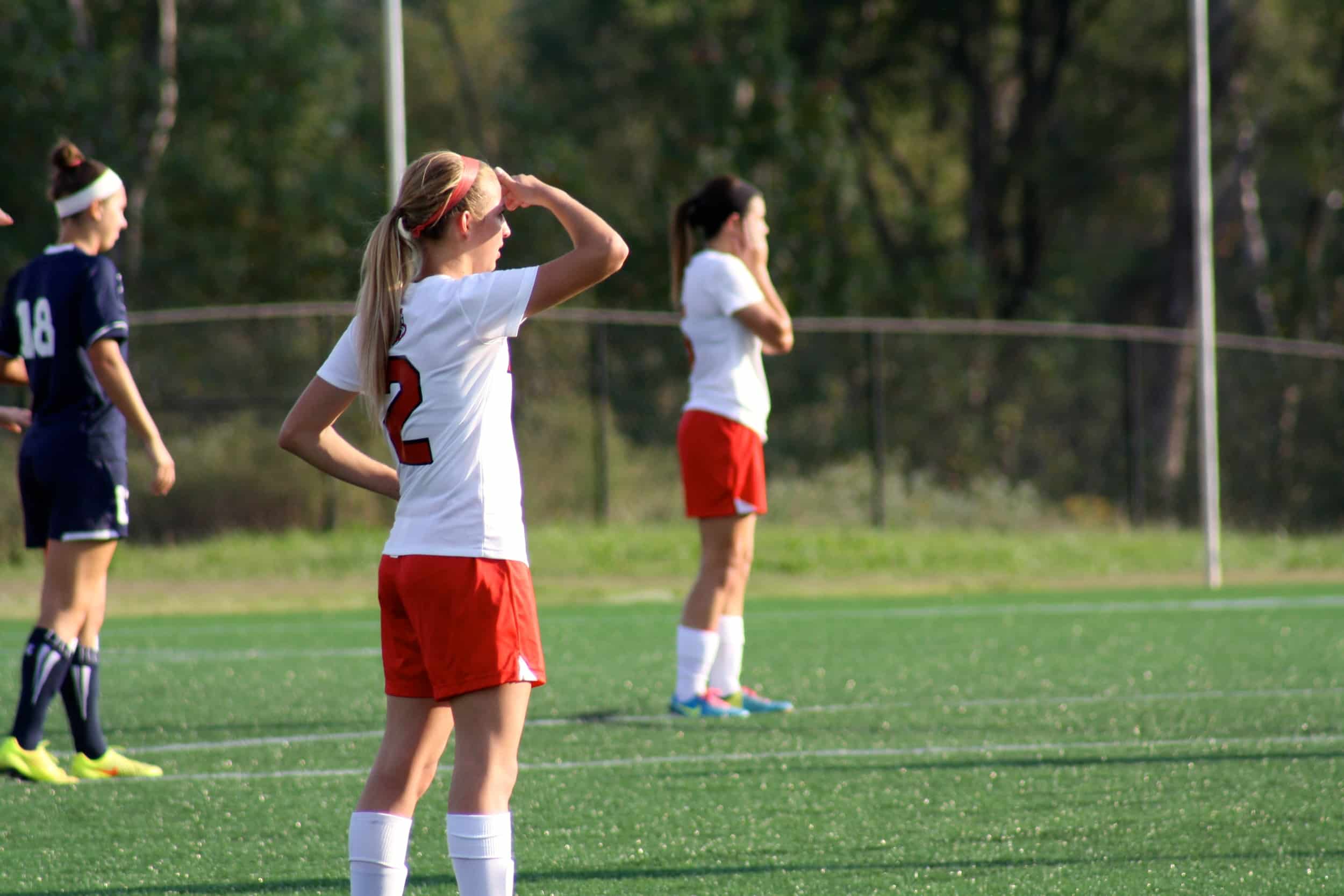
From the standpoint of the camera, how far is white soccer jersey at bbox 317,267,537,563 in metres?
3.02

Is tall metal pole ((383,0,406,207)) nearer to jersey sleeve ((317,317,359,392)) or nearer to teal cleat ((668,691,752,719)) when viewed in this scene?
teal cleat ((668,691,752,719))

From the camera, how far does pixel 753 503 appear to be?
6520 millimetres

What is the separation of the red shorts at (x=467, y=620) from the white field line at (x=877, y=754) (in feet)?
8.46

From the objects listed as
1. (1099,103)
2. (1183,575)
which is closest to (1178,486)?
(1183,575)

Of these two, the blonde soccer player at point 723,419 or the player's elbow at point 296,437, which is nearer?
the player's elbow at point 296,437

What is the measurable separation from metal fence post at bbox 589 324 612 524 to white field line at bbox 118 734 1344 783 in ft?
37.0

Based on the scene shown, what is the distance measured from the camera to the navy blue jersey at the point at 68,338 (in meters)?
5.25

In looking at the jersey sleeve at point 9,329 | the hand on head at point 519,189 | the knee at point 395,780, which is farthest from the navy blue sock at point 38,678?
the hand on head at point 519,189

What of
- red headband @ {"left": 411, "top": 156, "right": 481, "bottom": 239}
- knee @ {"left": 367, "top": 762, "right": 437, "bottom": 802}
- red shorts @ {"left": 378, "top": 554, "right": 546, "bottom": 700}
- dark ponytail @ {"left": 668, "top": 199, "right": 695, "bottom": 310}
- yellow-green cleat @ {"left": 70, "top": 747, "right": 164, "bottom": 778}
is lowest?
yellow-green cleat @ {"left": 70, "top": 747, "right": 164, "bottom": 778}

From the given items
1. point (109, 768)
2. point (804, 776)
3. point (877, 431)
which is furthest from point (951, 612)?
point (877, 431)

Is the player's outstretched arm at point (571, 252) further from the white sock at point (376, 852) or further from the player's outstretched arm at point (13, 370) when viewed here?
the player's outstretched arm at point (13, 370)

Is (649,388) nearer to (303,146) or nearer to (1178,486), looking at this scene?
(1178,486)

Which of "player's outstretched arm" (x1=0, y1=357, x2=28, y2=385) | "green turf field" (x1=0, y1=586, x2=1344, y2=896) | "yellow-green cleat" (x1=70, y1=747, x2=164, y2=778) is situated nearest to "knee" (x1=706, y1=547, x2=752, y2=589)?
"green turf field" (x1=0, y1=586, x2=1344, y2=896)

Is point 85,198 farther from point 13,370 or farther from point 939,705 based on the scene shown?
point 939,705
